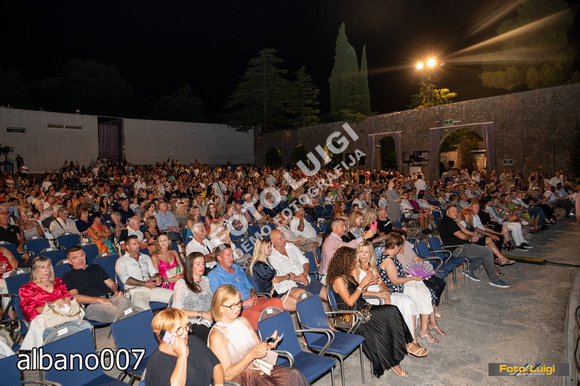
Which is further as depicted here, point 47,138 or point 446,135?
point 47,138

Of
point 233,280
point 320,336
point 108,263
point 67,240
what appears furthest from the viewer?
point 67,240

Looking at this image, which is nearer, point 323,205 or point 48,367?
point 48,367

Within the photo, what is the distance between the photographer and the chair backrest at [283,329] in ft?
9.53

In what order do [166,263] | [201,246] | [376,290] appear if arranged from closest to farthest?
[376,290], [166,263], [201,246]

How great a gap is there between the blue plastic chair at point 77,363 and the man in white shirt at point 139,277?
1434mm

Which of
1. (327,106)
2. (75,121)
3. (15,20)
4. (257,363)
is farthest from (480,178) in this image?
(15,20)

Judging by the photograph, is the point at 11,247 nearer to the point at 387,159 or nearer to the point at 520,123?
the point at 520,123

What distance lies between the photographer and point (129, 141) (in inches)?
958

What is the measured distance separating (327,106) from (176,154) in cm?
2502

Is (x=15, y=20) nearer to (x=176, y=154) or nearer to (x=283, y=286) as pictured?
(x=176, y=154)

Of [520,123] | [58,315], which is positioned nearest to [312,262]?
[58,315]

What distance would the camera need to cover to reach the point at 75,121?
22.1 m

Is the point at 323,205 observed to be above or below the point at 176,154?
below

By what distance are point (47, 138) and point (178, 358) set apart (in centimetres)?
2296
